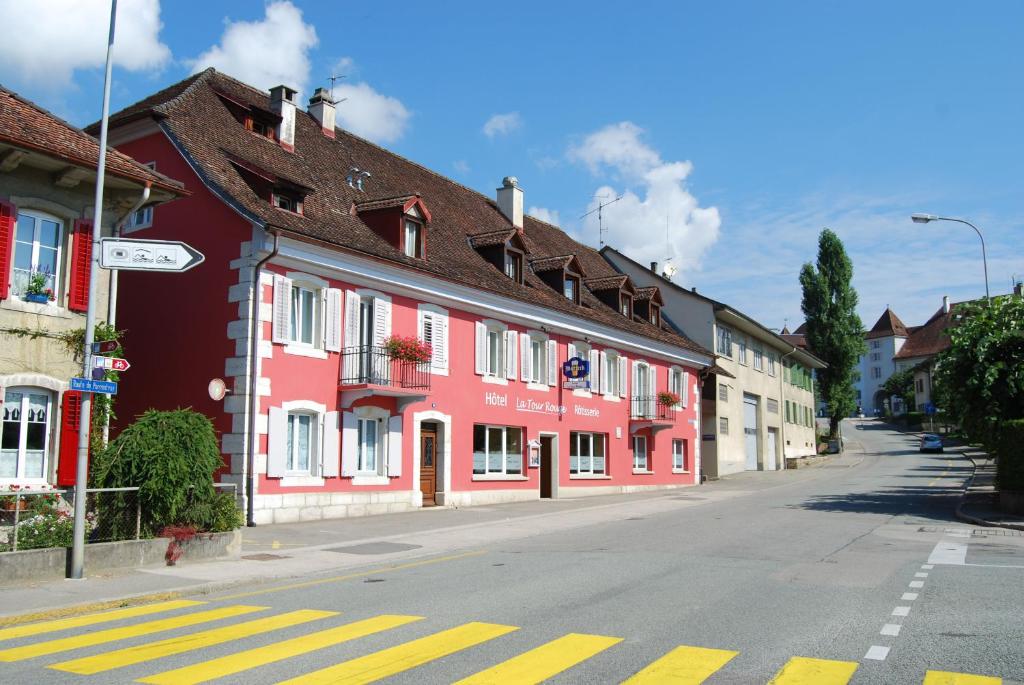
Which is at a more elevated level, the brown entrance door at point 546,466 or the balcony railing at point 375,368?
the balcony railing at point 375,368

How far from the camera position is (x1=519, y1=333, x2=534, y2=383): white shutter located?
2828cm

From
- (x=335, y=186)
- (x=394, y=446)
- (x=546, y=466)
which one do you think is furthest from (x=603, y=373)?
(x=335, y=186)

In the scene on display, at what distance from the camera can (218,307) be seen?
2028 centimetres

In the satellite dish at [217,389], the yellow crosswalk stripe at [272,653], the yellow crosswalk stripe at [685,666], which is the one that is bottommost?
the yellow crosswalk stripe at [272,653]

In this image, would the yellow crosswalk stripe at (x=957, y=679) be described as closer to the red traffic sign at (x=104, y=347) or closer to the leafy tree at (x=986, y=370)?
the red traffic sign at (x=104, y=347)

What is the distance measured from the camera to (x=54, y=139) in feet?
49.4

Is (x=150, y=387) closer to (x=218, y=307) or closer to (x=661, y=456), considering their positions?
(x=218, y=307)

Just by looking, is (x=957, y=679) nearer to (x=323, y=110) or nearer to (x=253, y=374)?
(x=253, y=374)

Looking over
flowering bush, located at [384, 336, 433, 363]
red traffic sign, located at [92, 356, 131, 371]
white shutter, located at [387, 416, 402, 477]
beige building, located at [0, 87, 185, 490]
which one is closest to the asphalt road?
red traffic sign, located at [92, 356, 131, 371]

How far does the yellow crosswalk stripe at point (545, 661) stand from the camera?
6.43 metres

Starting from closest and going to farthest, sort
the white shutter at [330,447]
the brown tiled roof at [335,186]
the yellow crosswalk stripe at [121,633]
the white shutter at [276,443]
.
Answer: the yellow crosswalk stripe at [121,633] < the white shutter at [276,443] < the white shutter at [330,447] < the brown tiled roof at [335,186]

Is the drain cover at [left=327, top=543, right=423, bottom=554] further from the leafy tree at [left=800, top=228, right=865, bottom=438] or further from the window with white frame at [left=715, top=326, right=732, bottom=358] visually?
the leafy tree at [left=800, top=228, right=865, bottom=438]

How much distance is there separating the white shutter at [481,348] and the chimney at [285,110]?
23.9 ft

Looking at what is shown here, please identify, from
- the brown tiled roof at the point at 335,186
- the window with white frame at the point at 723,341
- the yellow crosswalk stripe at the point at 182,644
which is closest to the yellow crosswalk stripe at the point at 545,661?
the yellow crosswalk stripe at the point at 182,644
